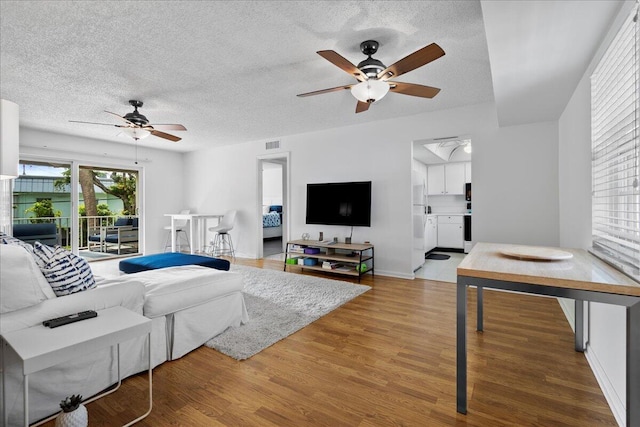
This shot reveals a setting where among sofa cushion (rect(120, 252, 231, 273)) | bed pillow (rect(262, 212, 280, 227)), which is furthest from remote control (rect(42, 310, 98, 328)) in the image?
bed pillow (rect(262, 212, 280, 227))

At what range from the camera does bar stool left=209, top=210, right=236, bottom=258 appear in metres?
6.12

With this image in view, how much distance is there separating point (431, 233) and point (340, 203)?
2.97 meters

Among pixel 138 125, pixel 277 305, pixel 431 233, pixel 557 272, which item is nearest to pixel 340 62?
pixel 557 272

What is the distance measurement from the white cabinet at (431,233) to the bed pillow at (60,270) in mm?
5907

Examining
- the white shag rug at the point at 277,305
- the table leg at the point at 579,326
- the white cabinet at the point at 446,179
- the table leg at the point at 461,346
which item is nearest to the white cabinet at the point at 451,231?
the white cabinet at the point at 446,179

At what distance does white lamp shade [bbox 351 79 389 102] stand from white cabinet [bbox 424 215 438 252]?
4.48m

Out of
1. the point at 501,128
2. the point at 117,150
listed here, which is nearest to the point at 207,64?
the point at 501,128

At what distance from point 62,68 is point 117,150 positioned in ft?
12.5

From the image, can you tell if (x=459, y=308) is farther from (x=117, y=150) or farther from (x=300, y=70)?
(x=117, y=150)

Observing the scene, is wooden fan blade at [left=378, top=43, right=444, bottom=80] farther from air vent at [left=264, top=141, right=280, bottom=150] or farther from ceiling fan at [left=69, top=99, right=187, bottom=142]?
air vent at [left=264, top=141, right=280, bottom=150]

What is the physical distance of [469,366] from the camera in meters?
2.02

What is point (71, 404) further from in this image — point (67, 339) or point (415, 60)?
point (415, 60)

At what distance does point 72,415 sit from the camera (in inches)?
51.5

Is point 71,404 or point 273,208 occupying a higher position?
point 273,208
